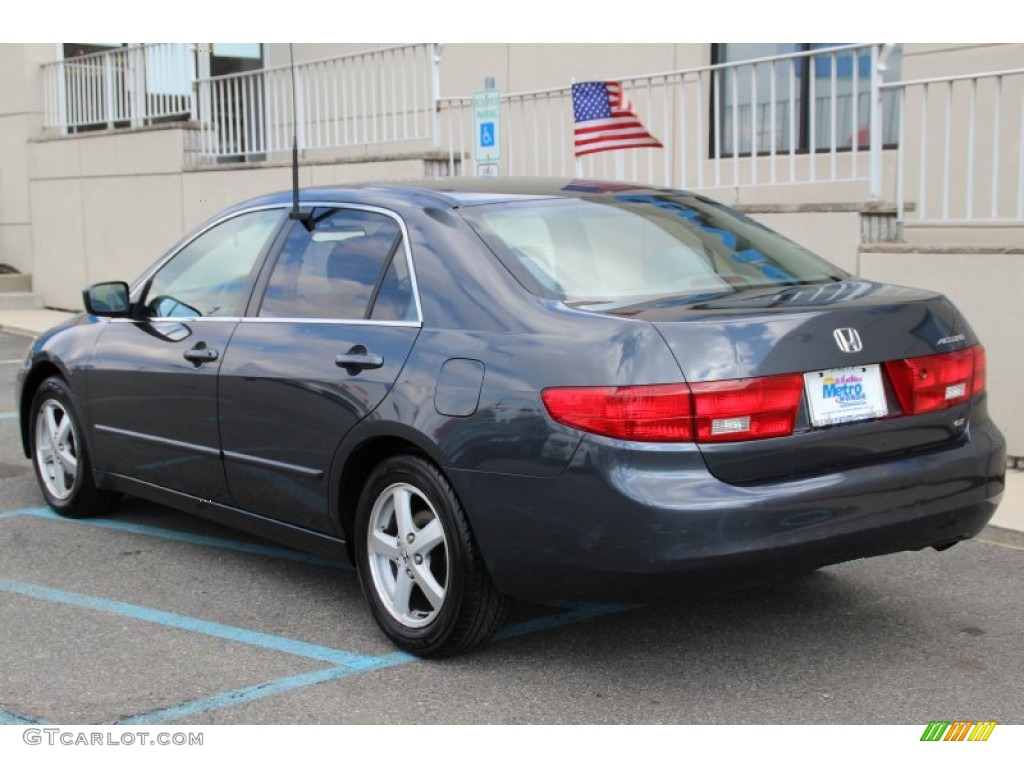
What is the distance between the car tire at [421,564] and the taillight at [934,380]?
57.2 inches

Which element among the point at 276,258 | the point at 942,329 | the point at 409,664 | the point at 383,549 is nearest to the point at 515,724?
the point at 409,664

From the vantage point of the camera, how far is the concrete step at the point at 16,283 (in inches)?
667

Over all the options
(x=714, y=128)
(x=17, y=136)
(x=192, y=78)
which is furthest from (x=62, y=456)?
(x=17, y=136)

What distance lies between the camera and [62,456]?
6332 millimetres

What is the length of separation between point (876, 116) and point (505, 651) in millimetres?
4989

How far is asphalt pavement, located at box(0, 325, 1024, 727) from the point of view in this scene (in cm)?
395

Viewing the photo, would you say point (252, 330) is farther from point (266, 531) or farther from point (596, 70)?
point (596, 70)

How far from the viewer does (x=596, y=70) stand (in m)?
12.2

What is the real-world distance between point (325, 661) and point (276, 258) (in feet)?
5.48

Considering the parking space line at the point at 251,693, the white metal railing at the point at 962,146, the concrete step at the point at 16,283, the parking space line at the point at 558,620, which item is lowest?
the parking space line at the point at 558,620

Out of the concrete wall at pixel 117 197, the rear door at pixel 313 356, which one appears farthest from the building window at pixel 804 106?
the rear door at pixel 313 356

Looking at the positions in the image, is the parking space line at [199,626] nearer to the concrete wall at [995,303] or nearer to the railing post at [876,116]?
the concrete wall at [995,303]

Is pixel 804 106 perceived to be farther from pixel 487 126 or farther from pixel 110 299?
pixel 110 299

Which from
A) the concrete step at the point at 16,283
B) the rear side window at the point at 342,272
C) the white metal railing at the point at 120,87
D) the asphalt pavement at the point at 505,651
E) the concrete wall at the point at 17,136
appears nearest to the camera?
the asphalt pavement at the point at 505,651
